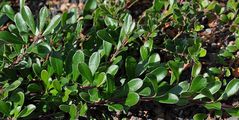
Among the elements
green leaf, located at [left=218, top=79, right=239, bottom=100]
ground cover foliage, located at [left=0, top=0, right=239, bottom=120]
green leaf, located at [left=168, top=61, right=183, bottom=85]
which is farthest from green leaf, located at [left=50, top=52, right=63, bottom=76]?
green leaf, located at [left=218, top=79, right=239, bottom=100]

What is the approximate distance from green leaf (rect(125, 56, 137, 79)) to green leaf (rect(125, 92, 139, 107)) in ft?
0.47

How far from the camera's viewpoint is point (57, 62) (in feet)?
5.75

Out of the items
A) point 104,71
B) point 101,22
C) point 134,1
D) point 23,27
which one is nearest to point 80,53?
point 104,71

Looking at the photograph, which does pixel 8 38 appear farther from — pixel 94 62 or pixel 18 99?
pixel 94 62

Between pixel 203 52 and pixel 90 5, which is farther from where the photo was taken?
pixel 90 5

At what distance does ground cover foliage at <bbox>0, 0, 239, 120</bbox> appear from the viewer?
1697 mm

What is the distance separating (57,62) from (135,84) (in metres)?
0.32

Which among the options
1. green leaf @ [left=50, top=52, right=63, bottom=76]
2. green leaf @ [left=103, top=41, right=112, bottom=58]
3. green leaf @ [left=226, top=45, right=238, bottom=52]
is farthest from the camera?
green leaf @ [left=226, top=45, right=238, bottom=52]

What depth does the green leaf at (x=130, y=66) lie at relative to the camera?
181cm

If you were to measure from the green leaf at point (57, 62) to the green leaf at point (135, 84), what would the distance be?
0.28 metres

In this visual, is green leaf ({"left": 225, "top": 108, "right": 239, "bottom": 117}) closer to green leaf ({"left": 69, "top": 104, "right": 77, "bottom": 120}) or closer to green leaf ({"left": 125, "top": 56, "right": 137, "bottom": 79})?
green leaf ({"left": 125, "top": 56, "right": 137, "bottom": 79})

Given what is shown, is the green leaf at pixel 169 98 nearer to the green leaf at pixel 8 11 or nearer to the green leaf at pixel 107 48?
the green leaf at pixel 107 48

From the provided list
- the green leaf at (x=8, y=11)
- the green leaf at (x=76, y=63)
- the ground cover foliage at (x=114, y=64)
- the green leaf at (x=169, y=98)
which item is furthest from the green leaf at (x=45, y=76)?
the green leaf at (x=169, y=98)

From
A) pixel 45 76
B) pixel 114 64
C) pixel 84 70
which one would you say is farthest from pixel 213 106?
pixel 45 76
